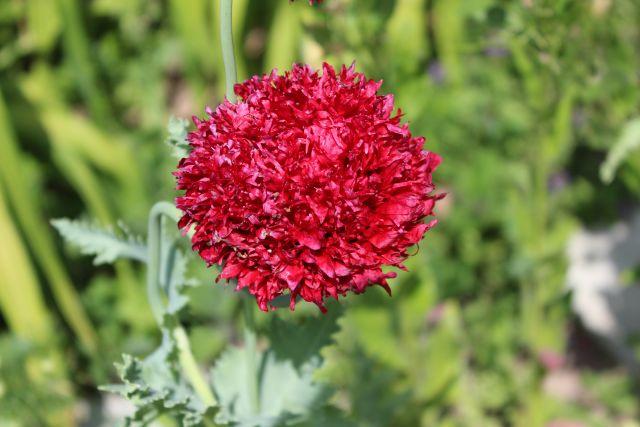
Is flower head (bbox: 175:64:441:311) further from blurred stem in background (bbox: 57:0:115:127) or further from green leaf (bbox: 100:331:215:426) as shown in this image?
blurred stem in background (bbox: 57:0:115:127)

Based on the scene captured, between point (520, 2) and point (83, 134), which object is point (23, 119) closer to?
point (83, 134)

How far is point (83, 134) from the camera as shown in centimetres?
176

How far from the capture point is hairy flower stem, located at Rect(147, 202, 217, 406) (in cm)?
79

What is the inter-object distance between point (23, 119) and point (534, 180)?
3.55 ft

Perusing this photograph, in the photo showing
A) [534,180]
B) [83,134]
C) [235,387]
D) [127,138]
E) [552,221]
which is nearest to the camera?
[235,387]

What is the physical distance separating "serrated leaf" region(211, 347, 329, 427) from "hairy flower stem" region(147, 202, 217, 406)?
0.06m

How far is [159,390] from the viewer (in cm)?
79

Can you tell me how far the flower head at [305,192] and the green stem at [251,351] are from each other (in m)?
0.15

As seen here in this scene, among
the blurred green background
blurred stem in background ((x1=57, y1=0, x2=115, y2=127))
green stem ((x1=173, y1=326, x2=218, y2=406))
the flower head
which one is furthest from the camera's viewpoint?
blurred stem in background ((x1=57, y1=0, x2=115, y2=127))

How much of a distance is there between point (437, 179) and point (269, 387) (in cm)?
108

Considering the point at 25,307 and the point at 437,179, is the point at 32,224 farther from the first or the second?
the point at 437,179

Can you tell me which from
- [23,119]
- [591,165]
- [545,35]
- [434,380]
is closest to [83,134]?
[23,119]

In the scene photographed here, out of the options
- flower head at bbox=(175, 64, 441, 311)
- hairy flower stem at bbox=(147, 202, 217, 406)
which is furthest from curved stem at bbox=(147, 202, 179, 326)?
flower head at bbox=(175, 64, 441, 311)

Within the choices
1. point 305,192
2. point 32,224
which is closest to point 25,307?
point 32,224
